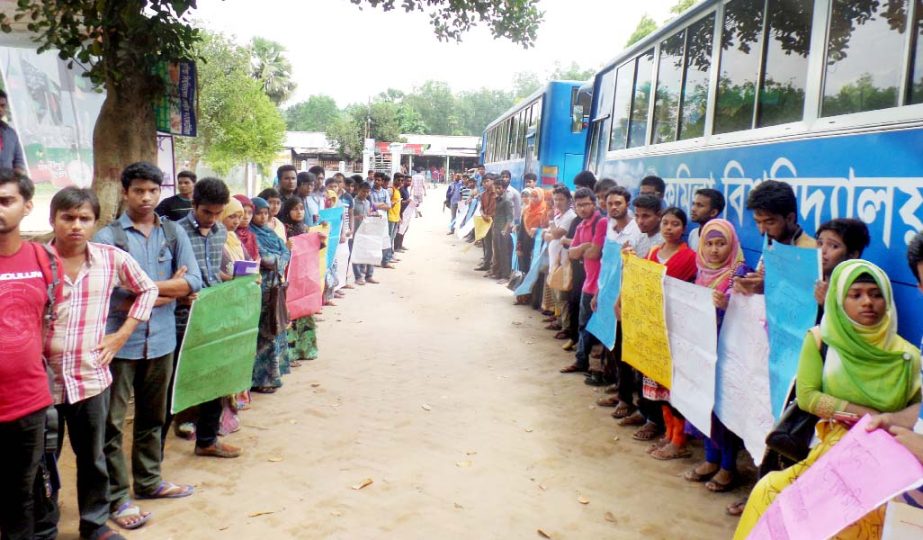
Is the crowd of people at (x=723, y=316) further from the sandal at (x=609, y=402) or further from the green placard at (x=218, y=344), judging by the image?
the green placard at (x=218, y=344)

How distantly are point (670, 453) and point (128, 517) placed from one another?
343cm

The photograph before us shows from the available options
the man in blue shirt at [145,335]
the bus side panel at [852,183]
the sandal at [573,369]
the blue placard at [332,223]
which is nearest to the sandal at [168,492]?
the man in blue shirt at [145,335]

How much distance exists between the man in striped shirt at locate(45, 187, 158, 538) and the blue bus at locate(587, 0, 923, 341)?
11.6 feet

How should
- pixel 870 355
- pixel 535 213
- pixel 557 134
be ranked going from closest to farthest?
pixel 870 355
pixel 535 213
pixel 557 134

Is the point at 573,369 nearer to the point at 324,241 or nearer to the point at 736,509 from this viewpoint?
the point at 324,241

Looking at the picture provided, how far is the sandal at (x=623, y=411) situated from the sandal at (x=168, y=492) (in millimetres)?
3266

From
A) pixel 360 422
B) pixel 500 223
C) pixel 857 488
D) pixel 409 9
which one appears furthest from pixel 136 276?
pixel 500 223

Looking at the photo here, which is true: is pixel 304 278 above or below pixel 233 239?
below

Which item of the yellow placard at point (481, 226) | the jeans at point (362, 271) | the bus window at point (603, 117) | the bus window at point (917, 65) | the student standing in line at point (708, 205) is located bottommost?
the jeans at point (362, 271)

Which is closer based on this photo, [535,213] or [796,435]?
[796,435]

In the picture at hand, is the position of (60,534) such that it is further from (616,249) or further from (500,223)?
(500,223)

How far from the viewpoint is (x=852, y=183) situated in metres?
3.45

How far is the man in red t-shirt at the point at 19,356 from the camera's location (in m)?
2.65

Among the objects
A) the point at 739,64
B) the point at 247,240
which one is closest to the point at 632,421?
the point at 739,64
